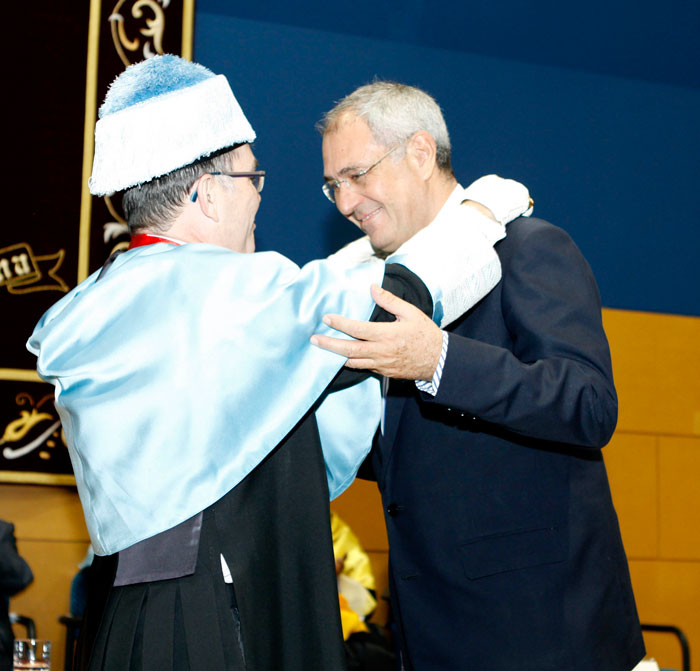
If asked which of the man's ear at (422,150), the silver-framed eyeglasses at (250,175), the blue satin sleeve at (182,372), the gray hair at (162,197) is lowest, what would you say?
the blue satin sleeve at (182,372)

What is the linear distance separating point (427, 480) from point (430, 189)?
818 millimetres

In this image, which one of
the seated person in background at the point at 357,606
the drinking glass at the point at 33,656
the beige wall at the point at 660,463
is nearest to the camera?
the drinking glass at the point at 33,656

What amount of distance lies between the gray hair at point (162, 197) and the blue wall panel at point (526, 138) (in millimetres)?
2452

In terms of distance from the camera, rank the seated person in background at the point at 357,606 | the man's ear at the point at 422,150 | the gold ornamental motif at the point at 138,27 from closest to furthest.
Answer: the man's ear at the point at 422,150 → the seated person in background at the point at 357,606 → the gold ornamental motif at the point at 138,27

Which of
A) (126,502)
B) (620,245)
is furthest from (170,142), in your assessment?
(620,245)

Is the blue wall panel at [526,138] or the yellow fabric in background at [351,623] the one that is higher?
the blue wall panel at [526,138]

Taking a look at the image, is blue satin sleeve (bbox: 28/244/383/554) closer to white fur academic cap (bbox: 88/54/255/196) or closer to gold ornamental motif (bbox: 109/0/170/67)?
white fur academic cap (bbox: 88/54/255/196)

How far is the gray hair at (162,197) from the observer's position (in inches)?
56.3

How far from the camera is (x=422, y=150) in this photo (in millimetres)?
2215

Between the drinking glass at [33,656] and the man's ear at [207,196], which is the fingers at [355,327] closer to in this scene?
the man's ear at [207,196]

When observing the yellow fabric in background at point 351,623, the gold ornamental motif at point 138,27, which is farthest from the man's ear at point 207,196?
the gold ornamental motif at point 138,27

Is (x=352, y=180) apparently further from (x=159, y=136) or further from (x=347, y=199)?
(x=159, y=136)

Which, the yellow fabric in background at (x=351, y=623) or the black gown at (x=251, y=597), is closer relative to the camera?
the black gown at (x=251, y=597)

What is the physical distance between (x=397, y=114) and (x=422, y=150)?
0.37 ft
